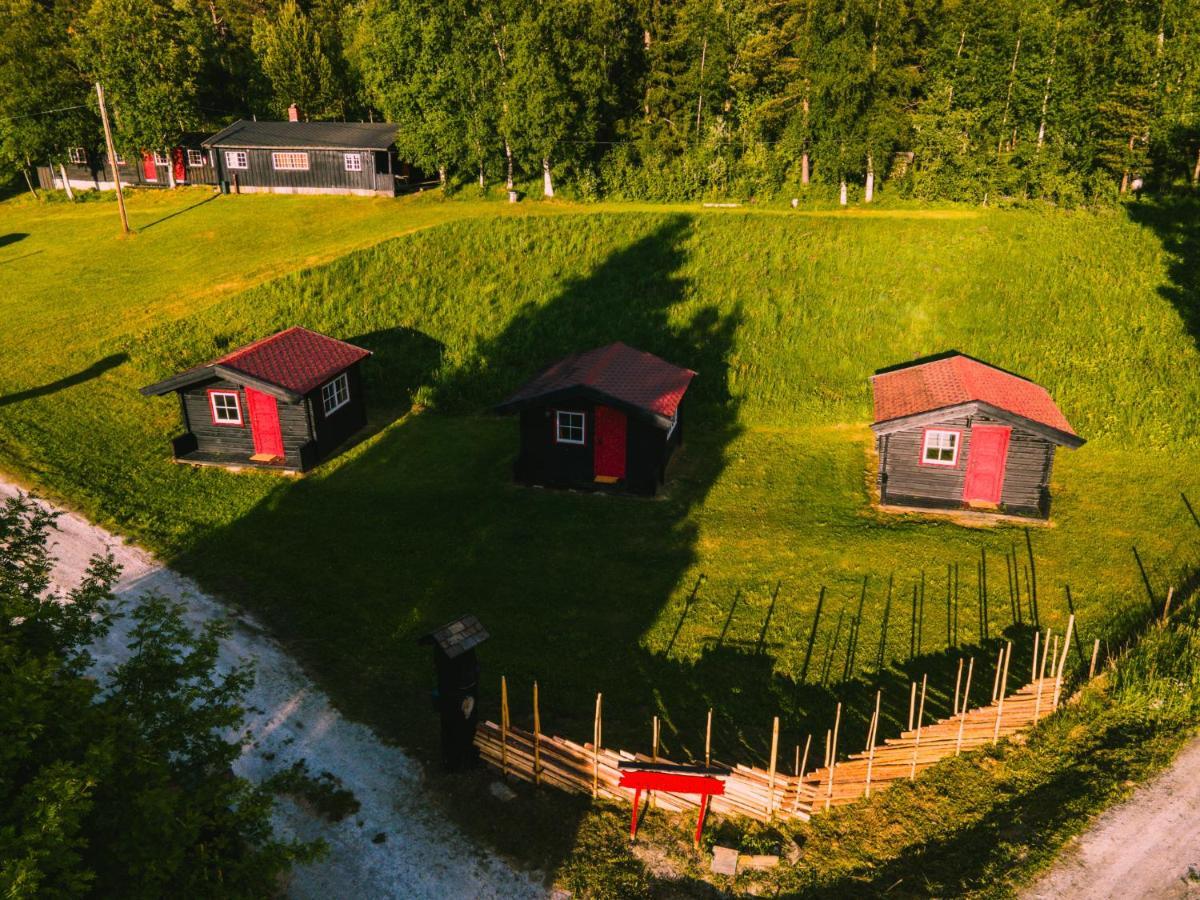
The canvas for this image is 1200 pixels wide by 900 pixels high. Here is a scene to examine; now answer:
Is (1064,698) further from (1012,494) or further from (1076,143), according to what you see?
(1076,143)

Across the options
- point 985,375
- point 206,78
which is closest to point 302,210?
point 206,78

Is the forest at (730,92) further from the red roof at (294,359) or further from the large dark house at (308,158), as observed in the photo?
the red roof at (294,359)

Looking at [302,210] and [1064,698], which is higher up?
[302,210]

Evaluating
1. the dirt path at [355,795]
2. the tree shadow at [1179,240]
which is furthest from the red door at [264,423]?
the tree shadow at [1179,240]

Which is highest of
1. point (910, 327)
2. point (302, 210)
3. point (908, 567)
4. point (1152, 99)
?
point (1152, 99)

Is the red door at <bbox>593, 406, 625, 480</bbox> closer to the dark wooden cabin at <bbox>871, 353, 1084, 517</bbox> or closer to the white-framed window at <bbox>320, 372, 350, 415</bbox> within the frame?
the dark wooden cabin at <bbox>871, 353, 1084, 517</bbox>

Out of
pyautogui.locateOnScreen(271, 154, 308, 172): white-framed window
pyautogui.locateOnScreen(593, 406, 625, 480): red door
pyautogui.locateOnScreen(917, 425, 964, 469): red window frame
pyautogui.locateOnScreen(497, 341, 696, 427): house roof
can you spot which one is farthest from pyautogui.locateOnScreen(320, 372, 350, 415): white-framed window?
pyautogui.locateOnScreen(271, 154, 308, 172): white-framed window
